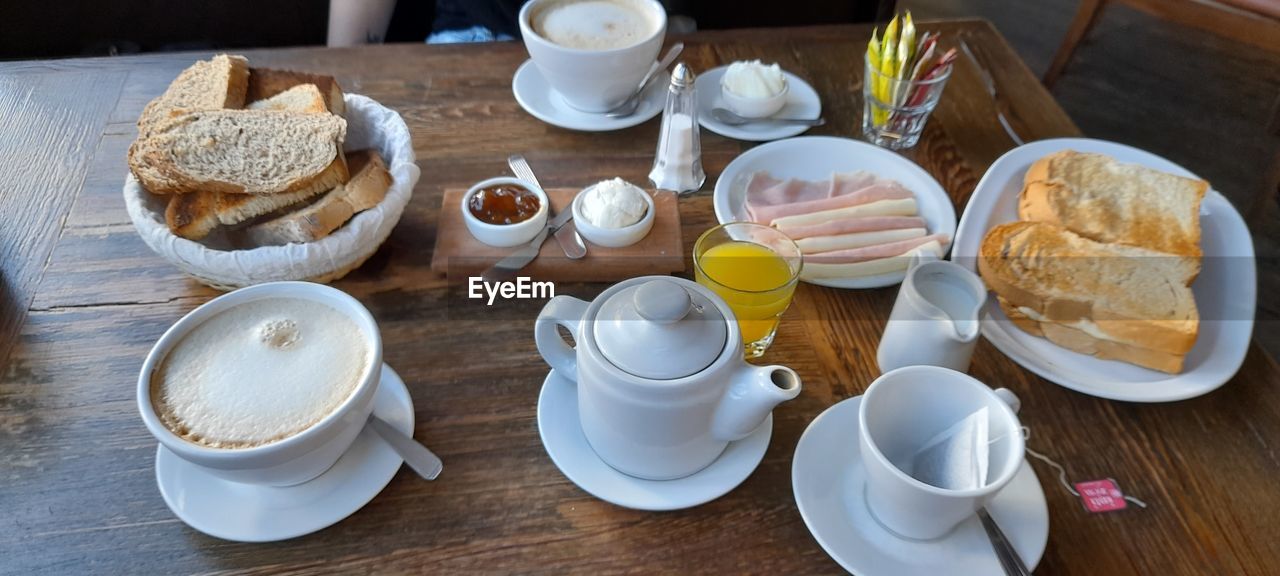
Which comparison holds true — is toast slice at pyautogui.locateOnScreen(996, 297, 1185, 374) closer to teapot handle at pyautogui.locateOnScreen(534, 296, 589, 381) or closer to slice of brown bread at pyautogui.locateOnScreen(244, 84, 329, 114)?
teapot handle at pyautogui.locateOnScreen(534, 296, 589, 381)

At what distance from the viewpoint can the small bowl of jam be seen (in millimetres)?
956

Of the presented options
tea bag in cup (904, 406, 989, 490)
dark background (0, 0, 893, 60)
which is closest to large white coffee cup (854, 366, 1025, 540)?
tea bag in cup (904, 406, 989, 490)

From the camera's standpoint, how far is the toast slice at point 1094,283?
870 mm

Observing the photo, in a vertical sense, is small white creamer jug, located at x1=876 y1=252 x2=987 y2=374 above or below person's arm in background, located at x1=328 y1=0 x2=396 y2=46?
above

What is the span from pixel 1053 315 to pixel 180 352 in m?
0.94

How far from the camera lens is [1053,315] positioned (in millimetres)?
896

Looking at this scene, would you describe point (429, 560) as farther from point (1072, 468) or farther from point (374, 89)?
point (374, 89)

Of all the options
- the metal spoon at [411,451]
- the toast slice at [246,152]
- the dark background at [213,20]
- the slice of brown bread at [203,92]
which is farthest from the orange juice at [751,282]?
the dark background at [213,20]

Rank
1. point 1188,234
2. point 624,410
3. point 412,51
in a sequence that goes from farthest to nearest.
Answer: point 412,51
point 1188,234
point 624,410

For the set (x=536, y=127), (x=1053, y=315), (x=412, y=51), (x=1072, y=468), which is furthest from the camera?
(x=412, y=51)

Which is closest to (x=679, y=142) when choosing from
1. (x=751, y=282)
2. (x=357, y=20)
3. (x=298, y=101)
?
(x=751, y=282)

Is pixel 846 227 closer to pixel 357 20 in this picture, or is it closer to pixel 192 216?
pixel 192 216

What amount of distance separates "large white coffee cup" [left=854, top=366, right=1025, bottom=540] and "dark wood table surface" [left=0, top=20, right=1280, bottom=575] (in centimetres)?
9

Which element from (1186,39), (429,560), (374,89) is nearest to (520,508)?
(429,560)
